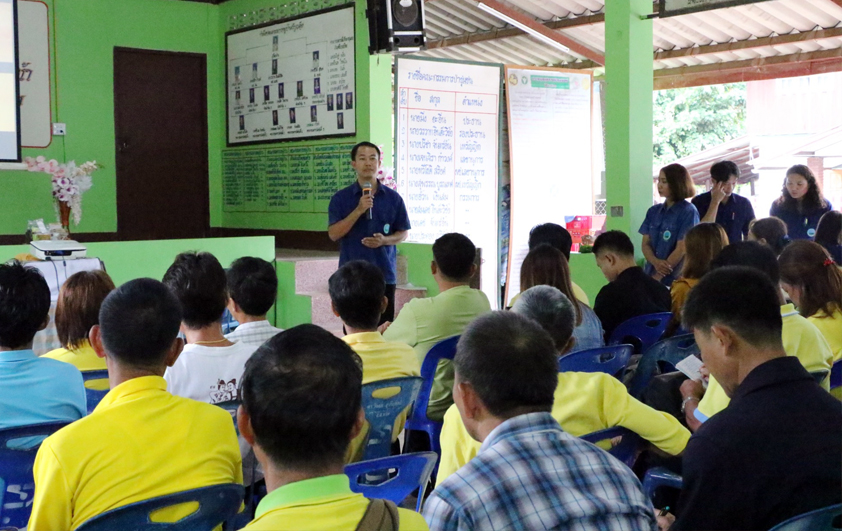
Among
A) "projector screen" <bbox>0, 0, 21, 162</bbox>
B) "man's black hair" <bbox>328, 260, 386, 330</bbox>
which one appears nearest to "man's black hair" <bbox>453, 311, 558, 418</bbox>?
"man's black hair" <bbox>328, 260, 386, 330</bbox>

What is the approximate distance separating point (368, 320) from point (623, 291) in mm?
1550

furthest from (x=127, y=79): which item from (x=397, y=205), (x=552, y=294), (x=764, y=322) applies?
(x=764, y=322)

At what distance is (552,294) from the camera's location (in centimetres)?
227

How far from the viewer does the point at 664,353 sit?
10.3ft

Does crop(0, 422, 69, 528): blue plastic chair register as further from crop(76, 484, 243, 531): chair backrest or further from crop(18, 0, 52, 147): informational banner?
crop(18, 0, 52, 147): informational banner

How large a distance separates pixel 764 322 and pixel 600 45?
373 inches

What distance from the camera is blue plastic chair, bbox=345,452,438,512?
1821 millimetres

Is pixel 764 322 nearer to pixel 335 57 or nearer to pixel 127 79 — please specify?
pixel 335 57

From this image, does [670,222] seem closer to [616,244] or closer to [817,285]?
[616,244]

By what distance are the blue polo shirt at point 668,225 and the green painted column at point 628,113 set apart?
40 cm

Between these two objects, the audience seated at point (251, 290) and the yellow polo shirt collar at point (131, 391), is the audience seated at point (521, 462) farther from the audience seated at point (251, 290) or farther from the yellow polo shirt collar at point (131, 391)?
the audience seated at point (251, 290)

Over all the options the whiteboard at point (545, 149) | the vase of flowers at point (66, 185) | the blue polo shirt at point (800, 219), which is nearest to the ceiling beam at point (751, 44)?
the whiteboard at point (545, 149)

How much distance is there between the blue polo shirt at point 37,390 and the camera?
2.19 meters

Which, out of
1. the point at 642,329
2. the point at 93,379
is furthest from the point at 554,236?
the point at 93,379
